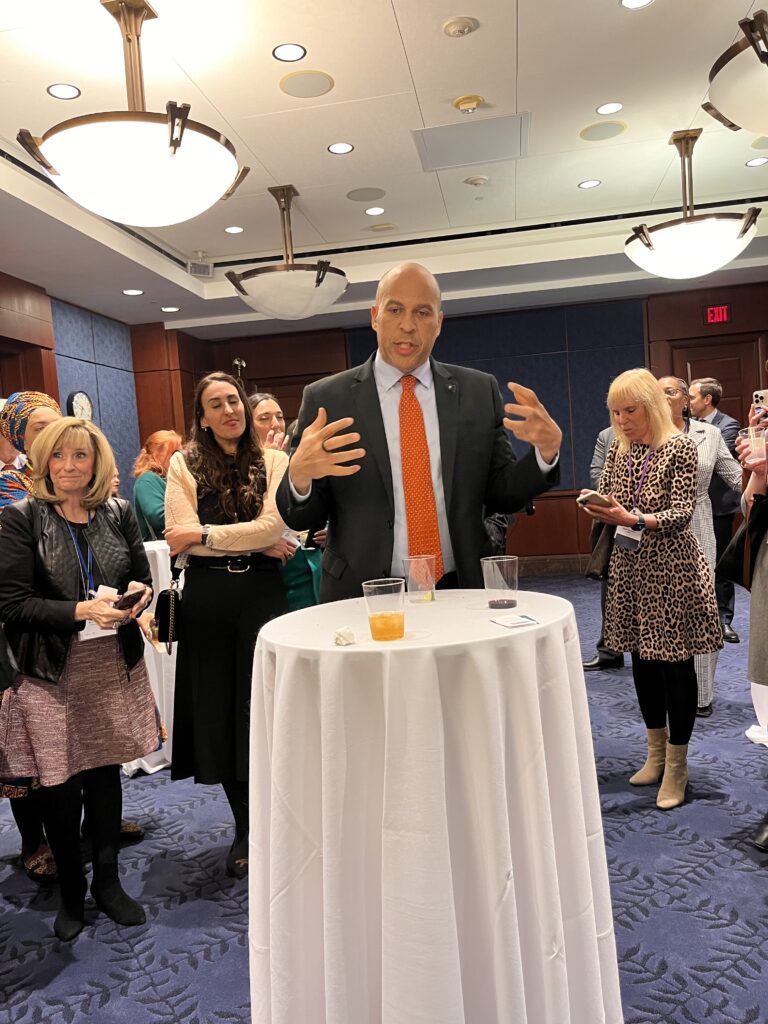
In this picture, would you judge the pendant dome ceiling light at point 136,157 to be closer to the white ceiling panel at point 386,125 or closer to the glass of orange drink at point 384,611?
the white ceiling panel at point 386,125

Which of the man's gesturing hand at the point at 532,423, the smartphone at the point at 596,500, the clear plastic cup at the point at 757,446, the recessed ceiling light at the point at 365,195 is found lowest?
the smartphone at the point at 596,500

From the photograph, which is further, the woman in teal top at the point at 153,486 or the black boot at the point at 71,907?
the woman in teal top at the point at 153,486

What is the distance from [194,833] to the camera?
2791 mm

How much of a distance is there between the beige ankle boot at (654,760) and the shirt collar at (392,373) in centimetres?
174

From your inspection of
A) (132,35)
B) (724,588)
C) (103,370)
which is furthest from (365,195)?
(724,588)

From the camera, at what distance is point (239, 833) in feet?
8.11

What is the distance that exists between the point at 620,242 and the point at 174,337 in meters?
4.60

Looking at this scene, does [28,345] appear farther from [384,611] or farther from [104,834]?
[384,611]

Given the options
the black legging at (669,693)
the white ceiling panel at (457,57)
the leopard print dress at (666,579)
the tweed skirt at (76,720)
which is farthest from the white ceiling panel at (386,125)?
the black legging at (669,693)

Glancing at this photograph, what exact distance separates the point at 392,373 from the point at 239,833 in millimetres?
1586

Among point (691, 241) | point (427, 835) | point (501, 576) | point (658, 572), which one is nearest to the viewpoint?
point (427, 835)

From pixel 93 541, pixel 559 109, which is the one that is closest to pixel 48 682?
pixel 93 541

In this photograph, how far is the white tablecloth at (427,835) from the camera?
4.01 feet

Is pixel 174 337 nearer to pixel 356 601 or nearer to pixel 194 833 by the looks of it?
pixel 194 833
